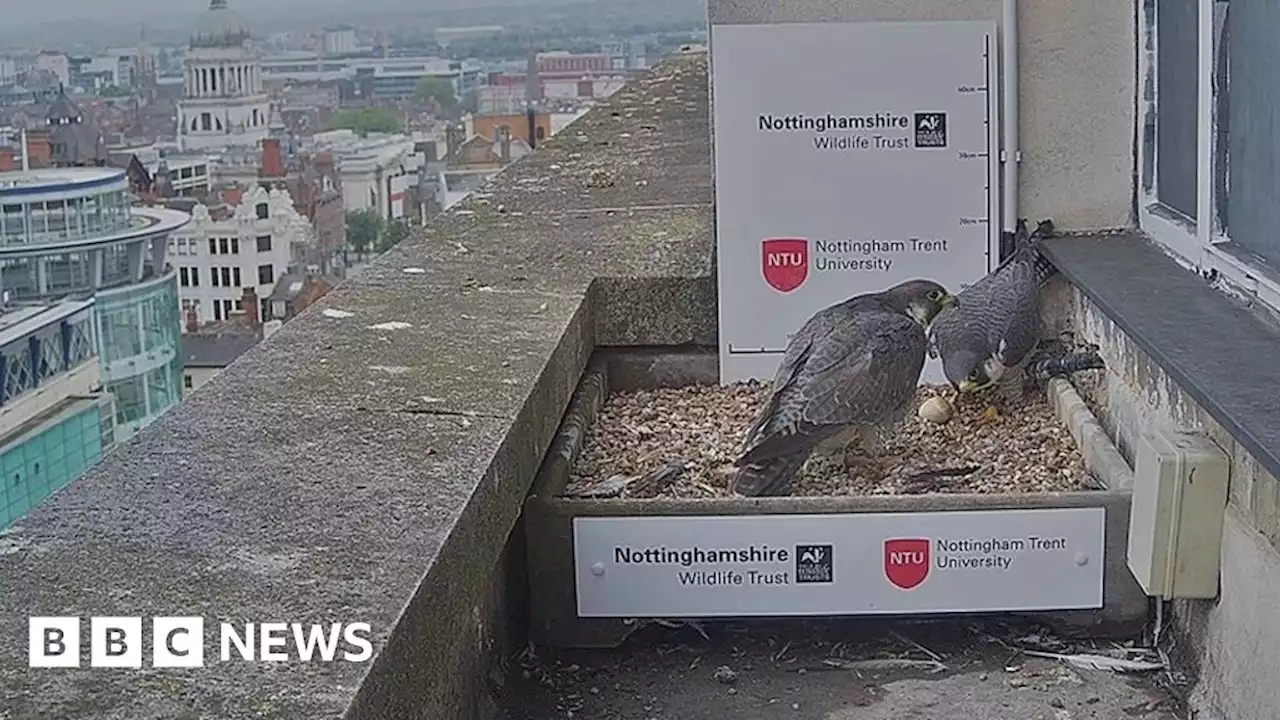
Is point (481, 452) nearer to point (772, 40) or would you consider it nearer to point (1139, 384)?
point (1139, 384)

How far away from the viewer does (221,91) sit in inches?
111

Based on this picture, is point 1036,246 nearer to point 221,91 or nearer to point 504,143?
point 221,91

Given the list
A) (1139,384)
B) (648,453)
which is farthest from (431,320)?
(1139,384)

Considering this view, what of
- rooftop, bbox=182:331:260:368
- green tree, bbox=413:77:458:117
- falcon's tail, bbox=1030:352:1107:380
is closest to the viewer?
rooftop, bbox=182:331:260:368

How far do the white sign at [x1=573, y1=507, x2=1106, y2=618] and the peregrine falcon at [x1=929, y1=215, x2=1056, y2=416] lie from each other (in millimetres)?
540

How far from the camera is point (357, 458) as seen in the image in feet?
6.04

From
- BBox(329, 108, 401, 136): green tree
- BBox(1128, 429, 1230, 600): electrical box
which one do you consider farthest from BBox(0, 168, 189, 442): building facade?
BBox(1128, 429, 1230, 600): electrical box

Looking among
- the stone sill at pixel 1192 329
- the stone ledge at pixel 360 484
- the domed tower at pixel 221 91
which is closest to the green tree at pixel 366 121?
the domed tower at pixel 221 91

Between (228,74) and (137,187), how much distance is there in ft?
1.19

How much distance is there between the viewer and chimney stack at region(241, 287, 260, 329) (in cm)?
247

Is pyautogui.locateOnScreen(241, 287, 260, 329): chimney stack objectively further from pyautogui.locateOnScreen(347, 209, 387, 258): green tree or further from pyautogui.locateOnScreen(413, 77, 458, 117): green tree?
pyautogui.locateOnScreen(413, 77, 458, 117): green tree

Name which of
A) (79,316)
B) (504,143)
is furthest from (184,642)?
(504,143)

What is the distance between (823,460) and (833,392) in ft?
0.63

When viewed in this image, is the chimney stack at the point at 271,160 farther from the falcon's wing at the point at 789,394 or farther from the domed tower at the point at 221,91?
the falcon's wing at the point at 789,394
